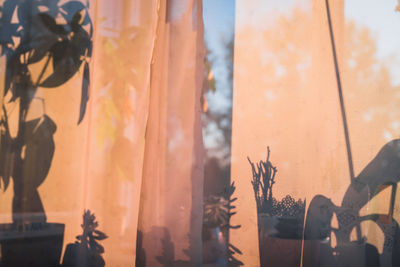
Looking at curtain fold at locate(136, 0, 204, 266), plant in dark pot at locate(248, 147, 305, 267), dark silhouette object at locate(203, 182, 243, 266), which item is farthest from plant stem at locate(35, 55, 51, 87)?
plant in dark pot at locate(248, 147, 305, 267)

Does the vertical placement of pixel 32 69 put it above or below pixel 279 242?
above

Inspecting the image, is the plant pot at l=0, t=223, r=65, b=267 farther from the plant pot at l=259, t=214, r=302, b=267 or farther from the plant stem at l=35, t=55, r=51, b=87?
the plant pot at l=259, t=214, r=302, b=267

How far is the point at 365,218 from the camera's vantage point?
3.40 feet

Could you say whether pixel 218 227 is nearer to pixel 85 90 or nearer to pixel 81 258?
pixel 81 258

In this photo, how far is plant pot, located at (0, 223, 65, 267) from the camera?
1215mm

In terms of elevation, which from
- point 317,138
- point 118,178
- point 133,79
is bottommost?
point 118,178

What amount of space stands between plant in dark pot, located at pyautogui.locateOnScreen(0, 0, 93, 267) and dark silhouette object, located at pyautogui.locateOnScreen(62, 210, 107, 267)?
0.15ft

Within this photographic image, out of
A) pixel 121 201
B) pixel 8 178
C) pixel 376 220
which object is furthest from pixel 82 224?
pixel 376 220

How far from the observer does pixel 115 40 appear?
132 cm

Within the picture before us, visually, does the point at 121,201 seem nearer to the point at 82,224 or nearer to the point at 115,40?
the point at 82,224

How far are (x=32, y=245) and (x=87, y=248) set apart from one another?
20 centimetres

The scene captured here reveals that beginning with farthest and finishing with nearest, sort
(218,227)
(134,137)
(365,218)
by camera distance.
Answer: (134,137)
(218,227)
(365,218)

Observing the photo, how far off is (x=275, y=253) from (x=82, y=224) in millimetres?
697

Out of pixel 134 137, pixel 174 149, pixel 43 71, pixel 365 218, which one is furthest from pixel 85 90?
pixel 365 218
